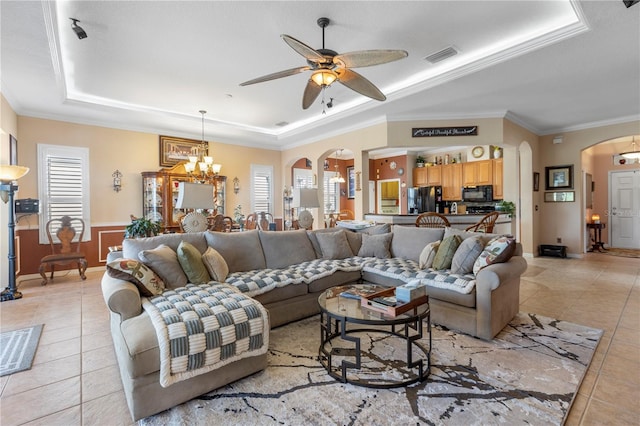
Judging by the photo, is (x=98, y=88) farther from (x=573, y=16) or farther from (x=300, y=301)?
(x=573, y=16)

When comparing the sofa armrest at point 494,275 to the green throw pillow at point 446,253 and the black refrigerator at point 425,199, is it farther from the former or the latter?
the black refrigerator at point 425,199

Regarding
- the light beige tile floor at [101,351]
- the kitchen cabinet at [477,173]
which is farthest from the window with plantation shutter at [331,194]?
the light beige tile floor at [101,351]

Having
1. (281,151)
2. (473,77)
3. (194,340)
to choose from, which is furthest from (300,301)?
(281,151)

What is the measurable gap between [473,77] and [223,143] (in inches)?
211

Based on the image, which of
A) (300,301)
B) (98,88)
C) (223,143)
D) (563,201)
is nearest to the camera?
(300,301)

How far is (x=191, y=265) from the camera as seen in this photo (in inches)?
109

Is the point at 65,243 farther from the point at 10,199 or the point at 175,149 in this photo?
the point at 175,149

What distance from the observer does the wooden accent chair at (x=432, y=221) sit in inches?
197

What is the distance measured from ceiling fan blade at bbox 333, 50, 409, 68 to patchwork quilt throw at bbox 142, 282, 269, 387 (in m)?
2.05

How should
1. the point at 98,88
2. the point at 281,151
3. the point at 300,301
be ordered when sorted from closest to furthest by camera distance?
the point at 300,301 → the point at 98,88 → the point at 281,151

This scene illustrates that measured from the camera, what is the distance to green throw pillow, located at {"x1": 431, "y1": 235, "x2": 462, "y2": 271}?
322 cm

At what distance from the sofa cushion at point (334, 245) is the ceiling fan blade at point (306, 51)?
7.15 feet

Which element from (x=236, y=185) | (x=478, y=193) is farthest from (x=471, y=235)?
(x=236, y=185)

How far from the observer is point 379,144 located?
18.6ft
